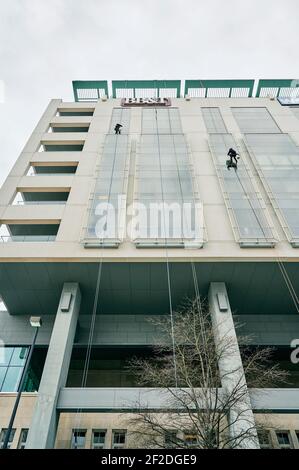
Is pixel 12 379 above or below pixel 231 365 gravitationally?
above

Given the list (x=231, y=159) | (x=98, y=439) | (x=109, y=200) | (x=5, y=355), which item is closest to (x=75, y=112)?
(x=109, y=200)

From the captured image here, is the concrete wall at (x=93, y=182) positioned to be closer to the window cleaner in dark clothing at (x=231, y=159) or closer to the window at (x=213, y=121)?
the window at (x=213, y=121)

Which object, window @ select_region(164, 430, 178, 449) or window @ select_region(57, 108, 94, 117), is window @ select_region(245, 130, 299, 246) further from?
window @ select_region(57, 108, 94, 117)

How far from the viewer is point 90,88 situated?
35969 millimetres

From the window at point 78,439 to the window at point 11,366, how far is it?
3.97 metres

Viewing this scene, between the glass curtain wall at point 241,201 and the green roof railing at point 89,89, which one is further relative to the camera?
the green roof railing at point 89,89

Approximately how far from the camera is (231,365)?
13.6m

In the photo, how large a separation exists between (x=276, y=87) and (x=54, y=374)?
3707 cm

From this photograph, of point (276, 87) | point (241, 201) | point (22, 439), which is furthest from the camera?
point (276, 87)

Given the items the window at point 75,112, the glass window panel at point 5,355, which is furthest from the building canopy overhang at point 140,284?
the window at point 75,112

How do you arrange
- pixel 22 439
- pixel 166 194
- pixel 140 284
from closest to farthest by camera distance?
pixel 22 439 → pixel 140 284 → pixel 166 194

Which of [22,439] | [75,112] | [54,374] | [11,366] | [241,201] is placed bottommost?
[22,439]

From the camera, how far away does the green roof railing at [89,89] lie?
35625mm

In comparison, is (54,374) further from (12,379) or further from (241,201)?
(241,201)
